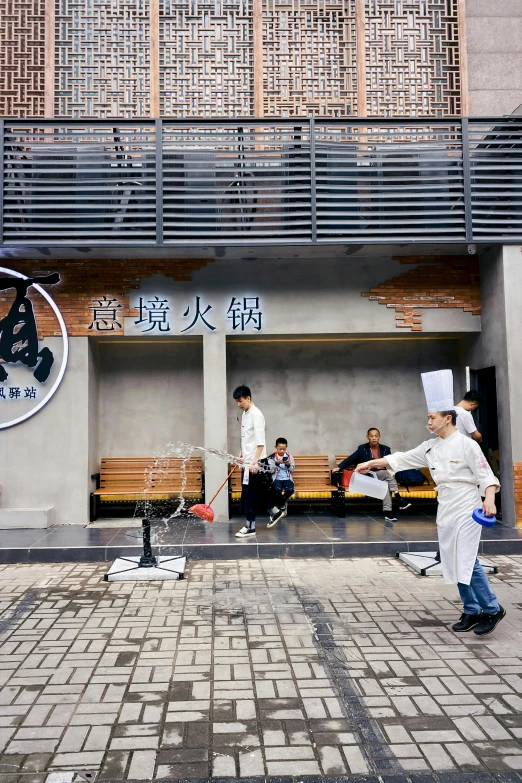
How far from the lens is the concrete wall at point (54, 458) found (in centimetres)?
895

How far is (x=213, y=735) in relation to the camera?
3.21m

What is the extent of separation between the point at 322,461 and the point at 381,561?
3.05 m

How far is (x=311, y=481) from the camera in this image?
388 inches

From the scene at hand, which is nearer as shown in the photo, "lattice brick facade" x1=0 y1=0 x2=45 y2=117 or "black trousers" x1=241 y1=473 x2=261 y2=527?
"black trousers" x1=241 y1=473 x2=261 y2=527

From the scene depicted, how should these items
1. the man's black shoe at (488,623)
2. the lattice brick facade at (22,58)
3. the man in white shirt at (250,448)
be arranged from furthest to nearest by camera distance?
the lattice brick facade at (22,58), the man in white shirt at (250,448), the man's black shoe at (488,623)

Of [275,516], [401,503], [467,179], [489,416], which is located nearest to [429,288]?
[467,179]

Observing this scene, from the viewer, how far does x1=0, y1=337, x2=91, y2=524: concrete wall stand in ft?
29.3

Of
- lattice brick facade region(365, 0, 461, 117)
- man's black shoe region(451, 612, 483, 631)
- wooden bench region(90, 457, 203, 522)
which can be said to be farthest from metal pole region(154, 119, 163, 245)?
man's black shoe region(451, 612, 483, 631)

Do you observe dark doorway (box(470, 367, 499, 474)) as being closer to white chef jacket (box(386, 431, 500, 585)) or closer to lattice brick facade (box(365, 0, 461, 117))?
white chef jacket (box(386, 431, 500, 585))

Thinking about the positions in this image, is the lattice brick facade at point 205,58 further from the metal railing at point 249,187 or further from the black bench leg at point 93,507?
the black bench leg at point 93,507

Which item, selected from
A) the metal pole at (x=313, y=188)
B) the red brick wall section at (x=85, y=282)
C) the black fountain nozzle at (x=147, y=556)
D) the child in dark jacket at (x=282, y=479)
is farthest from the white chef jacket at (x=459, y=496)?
the red brick wall section at (x=85, y=282)

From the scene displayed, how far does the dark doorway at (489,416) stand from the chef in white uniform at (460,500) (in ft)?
13.9

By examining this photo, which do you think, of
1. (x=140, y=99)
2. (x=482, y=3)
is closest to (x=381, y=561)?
(x=140, y=99)

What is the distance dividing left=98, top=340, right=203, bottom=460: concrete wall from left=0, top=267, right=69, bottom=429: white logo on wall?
1.18 metres
